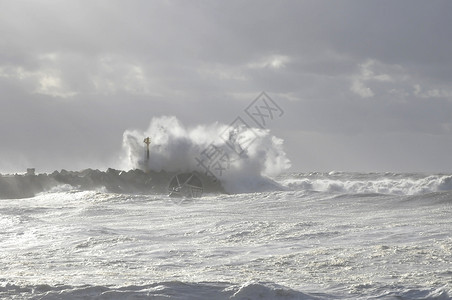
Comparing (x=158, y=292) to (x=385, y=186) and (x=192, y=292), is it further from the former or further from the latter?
(x=385, y=186)

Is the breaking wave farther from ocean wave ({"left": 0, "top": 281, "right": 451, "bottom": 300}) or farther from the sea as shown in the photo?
ocean wave ({"left": 0, "top": 281, "right": 451, "bottom": 300})

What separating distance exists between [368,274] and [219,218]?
5652 mm

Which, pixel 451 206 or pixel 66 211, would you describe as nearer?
pixel 451 206

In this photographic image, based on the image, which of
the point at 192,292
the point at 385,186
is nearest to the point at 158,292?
the point at 192,292

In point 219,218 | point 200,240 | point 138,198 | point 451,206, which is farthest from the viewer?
point 138,198

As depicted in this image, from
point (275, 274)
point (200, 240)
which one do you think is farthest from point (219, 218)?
point (275, 274)

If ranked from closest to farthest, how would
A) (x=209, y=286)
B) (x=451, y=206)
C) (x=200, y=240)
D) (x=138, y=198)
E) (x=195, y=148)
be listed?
1. (x=209, y=286)
2. (x=200, y=240)
3. (x=451, y=206)
4. (x=138, y=198)
5. (x=195, y=148)

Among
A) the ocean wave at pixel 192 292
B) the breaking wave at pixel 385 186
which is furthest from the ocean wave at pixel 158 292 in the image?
the breaking wave at pixel 385 186

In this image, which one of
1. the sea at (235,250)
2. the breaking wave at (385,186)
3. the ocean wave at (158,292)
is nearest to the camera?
the ocean wave at (158,292)

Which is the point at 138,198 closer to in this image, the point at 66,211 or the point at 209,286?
the point at 66,211

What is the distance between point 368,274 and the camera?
617 centimetres

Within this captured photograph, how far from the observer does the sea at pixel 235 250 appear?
5219mm

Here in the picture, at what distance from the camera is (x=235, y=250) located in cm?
797

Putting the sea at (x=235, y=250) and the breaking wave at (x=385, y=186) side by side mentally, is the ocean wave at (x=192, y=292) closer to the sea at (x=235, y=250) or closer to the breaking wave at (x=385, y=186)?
the sea at (x=235, y=250)
